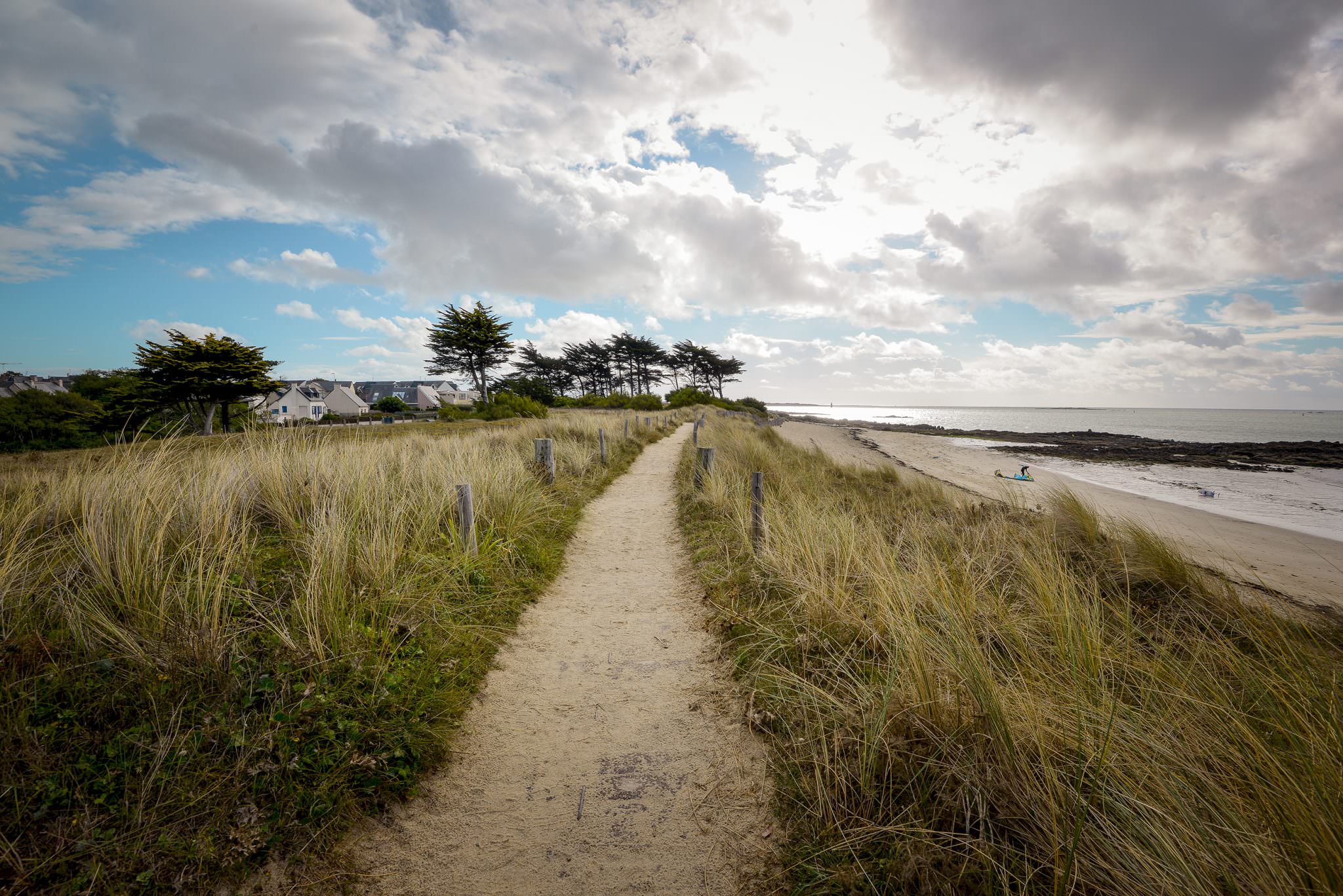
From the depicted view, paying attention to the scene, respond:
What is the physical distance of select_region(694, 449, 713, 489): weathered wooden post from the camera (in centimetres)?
1042

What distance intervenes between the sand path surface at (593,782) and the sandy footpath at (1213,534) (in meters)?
3.62

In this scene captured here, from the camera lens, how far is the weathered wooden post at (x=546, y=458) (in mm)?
10320

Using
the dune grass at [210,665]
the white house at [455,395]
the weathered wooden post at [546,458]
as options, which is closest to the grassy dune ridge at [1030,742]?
the dune grass at [210,665]

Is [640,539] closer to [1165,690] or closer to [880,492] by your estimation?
[1165,690]

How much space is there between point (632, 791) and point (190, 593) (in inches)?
130

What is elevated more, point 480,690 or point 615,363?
point 615,363

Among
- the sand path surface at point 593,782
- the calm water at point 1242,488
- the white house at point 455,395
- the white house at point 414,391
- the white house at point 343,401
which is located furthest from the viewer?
the white house at point 455,395

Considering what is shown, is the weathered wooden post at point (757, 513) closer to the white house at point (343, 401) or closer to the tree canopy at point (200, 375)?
the tree canopy at point (200, 375)

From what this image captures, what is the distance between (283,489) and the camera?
565 centimetres

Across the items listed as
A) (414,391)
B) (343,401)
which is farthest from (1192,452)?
(414,391)

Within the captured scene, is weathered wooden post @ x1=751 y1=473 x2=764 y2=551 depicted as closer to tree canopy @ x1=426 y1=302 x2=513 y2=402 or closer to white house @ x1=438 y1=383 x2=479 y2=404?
tree canopy @ x1=426 y1=302 x2=513 y2=402

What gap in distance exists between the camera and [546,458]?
34.6ft

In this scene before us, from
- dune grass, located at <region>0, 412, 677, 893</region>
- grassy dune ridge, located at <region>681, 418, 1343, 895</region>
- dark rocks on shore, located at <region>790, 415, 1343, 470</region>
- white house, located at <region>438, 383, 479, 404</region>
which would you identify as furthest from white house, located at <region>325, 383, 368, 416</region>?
grassy dune ridge, located at <region>681, 418, 1343, 895</region>

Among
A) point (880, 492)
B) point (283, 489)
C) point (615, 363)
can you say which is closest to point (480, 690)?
point (283, 489)
